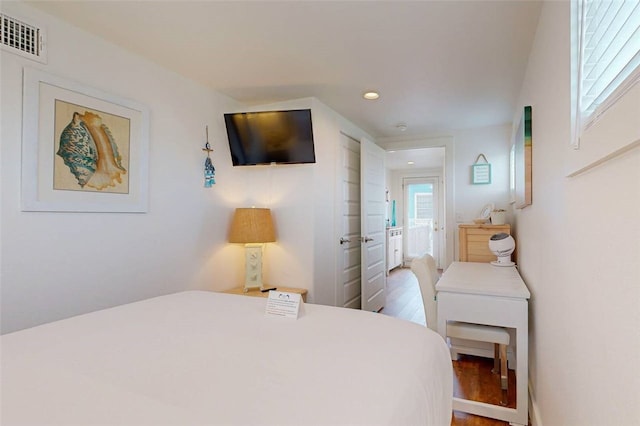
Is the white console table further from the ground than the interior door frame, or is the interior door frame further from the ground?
the interior door frame

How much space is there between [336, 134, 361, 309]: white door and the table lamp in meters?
0.85

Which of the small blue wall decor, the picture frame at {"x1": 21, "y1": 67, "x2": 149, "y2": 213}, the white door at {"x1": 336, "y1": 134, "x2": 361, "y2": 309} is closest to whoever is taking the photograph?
the picture frame at {"x1": 21, "y1": 67, "x2": 149, "y2": 213}

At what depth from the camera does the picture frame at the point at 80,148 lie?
168 cm

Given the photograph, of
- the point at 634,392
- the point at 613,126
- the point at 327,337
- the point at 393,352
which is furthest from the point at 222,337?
the point at 613,126

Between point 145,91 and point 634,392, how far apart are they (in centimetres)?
269

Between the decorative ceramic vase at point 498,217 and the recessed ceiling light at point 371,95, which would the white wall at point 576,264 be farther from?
the decorative ceramic vase at point 498,217

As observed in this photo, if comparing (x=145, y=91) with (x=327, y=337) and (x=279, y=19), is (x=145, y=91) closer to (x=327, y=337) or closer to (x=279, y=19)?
(x=279, y=19)

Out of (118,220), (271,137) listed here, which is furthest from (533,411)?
(118,220)

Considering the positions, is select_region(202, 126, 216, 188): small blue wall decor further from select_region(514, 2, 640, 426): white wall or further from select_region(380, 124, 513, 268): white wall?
select_region(380, 124, 513, 268): white wall

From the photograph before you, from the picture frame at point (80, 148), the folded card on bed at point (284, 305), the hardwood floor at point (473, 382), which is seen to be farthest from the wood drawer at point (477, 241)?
the picture frame at point (80, 148)

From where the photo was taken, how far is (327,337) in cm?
113

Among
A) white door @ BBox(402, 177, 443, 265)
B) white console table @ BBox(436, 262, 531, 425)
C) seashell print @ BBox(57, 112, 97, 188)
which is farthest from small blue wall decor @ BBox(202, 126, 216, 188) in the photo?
white door @ BBox(402, 177, 443, 265)

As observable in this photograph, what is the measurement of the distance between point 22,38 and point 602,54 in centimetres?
236

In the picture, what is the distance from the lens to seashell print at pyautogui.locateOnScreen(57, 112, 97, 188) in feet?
5.98
